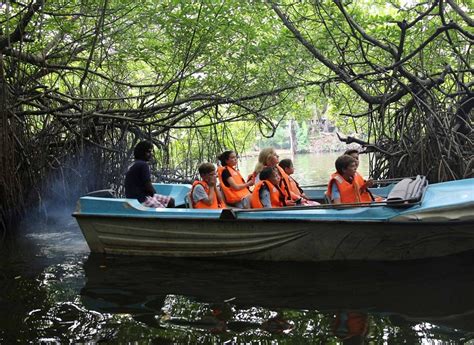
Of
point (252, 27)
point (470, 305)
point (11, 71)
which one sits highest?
point (252, 27)

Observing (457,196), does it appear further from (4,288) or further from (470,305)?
(4,288)

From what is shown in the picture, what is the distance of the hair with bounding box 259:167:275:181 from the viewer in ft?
16.4

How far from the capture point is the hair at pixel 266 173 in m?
5.00

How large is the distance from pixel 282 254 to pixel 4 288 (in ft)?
7.62

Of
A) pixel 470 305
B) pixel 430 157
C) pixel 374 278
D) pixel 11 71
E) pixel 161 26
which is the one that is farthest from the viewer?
pixel 161 26

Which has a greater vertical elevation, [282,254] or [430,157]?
[430,157]

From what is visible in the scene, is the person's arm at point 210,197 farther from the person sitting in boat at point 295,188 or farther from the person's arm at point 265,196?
the person sitting in boat at point 295,188

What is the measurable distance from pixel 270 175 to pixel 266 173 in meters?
0.05

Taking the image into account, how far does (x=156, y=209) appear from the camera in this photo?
512 cm

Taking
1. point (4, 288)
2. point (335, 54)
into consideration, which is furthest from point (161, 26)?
point (4, 288)

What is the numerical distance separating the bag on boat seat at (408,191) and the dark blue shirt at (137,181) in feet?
7.94

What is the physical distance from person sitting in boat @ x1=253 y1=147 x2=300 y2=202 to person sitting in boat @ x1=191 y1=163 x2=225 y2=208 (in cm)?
46

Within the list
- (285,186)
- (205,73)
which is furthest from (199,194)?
(205,73)

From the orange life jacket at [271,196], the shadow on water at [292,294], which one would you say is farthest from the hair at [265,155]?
the shadow on water at [292,294]
